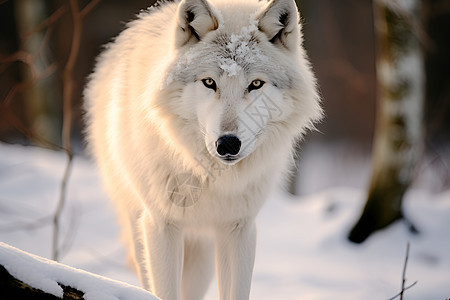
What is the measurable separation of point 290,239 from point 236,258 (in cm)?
262

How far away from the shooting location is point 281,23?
237 cm

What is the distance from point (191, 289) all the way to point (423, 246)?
262 centimetres

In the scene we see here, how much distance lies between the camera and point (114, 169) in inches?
120

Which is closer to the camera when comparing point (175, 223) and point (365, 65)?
point (175, 223)

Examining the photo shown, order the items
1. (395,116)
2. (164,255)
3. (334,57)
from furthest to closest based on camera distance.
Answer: (334,57)
(395,116)
(164,255)

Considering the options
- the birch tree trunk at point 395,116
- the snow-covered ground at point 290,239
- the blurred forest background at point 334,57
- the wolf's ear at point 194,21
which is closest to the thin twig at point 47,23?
the wolf's ear at point 194,21

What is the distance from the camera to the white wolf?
216 centimetres

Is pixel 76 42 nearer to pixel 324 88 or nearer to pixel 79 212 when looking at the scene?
pixel 79 212

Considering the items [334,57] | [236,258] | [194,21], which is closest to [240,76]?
[194,21]

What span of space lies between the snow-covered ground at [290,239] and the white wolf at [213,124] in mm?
1276

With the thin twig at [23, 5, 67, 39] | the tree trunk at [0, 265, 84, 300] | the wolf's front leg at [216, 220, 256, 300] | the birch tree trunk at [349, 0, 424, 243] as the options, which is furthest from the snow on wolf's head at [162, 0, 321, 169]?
the birch tree trunk at [349, 0, 424, 243]

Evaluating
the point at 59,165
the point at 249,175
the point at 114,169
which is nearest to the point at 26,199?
the point at 59,165

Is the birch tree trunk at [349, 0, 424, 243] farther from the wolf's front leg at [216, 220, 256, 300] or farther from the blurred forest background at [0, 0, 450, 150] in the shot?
the blurred forest background at [0, 0, 450, 150]

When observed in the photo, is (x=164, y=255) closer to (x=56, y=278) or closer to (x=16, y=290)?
(x=56, y=278)
